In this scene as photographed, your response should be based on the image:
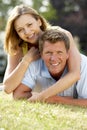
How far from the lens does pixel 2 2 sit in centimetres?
2906

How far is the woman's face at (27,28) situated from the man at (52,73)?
171mm

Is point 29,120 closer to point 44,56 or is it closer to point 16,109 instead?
point 16,109

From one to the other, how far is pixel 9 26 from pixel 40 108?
53.0 inches

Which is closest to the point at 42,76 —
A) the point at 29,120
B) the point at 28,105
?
the point at 28,105

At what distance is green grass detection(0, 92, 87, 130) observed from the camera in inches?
198

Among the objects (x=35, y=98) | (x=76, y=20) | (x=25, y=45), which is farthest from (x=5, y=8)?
(x=35, y=98)

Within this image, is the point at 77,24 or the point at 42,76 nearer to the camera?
the point at 42,76

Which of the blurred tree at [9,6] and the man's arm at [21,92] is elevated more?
the man's arm at [21,92]

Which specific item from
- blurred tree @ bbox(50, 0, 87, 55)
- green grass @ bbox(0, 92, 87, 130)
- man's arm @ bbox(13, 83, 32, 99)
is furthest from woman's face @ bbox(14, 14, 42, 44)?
blurred tree @ bbox(50, 0, 87, 55)

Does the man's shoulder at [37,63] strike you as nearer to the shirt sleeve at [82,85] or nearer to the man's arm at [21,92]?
the man's arm at [21,92]

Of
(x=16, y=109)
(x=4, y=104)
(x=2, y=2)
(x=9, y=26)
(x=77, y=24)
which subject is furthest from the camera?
(x=77, y=24)

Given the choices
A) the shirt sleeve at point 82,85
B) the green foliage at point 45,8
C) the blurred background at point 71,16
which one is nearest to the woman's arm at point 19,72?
the shirt sleeve at point 82,85

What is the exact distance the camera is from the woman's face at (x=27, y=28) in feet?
21.8

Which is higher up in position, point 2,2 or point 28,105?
point 28,105
